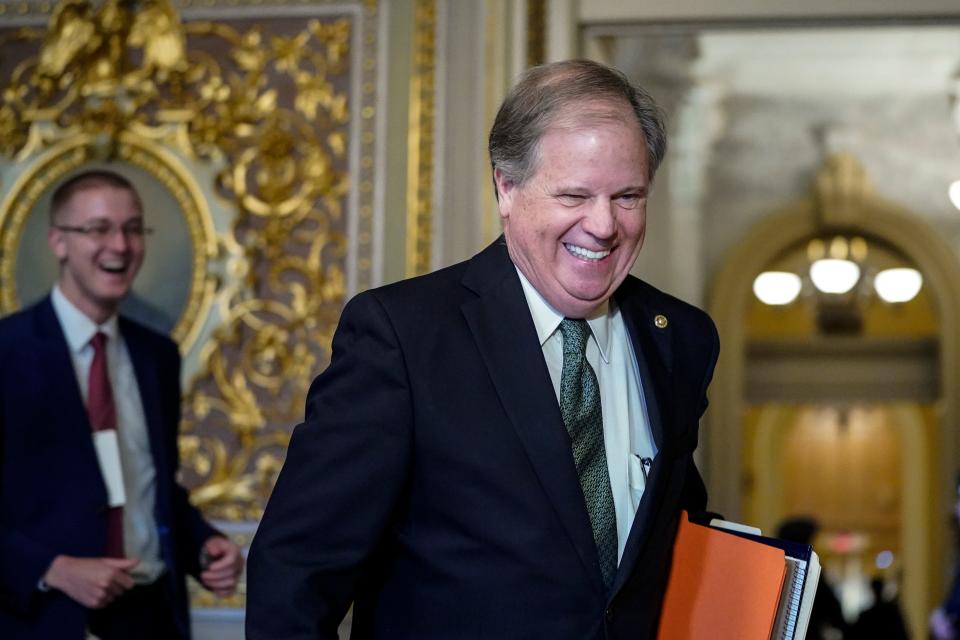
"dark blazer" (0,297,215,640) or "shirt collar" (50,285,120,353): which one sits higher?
"shirt collar" (50,285,120,353)

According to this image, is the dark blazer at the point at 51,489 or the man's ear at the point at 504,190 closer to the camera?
the man's ear at the point at 504,190

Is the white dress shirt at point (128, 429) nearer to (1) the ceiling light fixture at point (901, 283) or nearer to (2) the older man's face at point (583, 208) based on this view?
(2) the older man's face at point (583, 208)

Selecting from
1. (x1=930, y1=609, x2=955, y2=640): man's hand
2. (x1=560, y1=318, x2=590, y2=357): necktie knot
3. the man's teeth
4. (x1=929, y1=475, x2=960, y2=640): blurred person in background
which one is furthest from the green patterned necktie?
(x1=930, y1=609, x2=955, y2=640): man's hand

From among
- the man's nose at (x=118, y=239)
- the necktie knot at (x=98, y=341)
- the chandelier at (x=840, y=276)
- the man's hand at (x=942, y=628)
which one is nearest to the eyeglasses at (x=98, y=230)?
the man's nose at (x=118, y=239)

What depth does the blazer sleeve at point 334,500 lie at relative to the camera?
1854 millimetres

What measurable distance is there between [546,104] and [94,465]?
2.02 m

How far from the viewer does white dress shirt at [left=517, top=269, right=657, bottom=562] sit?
6.68 ft

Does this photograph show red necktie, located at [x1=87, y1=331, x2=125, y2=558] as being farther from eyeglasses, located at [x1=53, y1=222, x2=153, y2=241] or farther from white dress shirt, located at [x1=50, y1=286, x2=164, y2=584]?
eyeglasses, located at [x1=53, y1=222, x2=153, y2=241]

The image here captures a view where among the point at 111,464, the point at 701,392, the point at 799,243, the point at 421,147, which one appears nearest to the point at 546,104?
the point at 701,392

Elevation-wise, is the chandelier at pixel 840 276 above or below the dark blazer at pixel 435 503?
above

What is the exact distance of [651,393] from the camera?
208 cm

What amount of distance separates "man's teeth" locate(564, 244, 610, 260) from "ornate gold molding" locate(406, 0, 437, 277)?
2697 millimetres

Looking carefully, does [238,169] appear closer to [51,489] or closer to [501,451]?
[51,489]

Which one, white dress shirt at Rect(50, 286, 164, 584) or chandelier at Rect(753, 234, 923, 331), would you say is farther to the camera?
chandelier at Rect(753, 234, 923, 331)
